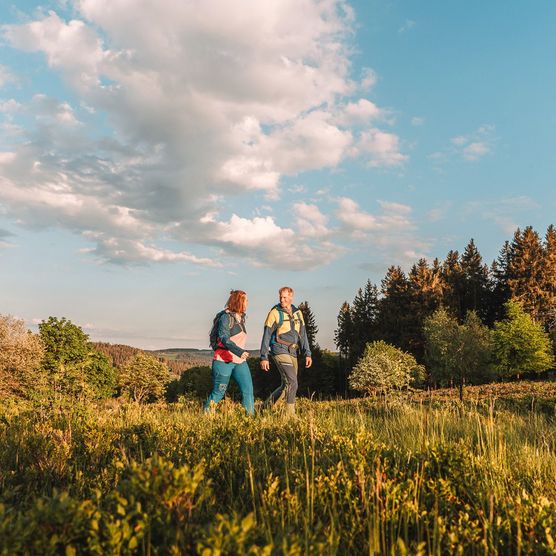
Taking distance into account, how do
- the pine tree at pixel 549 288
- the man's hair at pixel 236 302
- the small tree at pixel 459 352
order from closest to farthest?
1. the man's hair at pixel 236 302
2. the small tree at pixel 459 352
3. the pine tree at pixel 549 288

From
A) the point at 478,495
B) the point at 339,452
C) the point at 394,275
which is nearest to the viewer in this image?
the point at 478,495

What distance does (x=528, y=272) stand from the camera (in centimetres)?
5512

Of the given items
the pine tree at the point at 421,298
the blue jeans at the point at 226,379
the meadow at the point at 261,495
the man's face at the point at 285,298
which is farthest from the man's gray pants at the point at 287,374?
the pine tree at the point at 421,298

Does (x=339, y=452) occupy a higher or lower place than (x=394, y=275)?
lower

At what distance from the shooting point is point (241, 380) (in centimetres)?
818

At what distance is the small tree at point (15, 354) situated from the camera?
31.2 metres

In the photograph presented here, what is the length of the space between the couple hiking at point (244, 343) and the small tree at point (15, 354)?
2699 cm

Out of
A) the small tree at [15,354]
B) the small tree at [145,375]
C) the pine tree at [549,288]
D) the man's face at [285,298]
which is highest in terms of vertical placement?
the pine tree at [549,288]

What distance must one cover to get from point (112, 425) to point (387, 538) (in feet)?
13.1

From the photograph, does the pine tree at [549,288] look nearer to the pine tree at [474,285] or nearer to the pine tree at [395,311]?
the pine tree at [474,285]

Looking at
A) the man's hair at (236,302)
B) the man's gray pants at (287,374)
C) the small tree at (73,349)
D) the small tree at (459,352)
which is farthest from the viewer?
the small tree at (73,349)

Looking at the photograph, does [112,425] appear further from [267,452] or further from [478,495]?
[478,495]

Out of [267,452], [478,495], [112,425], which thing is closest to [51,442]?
[112,425]

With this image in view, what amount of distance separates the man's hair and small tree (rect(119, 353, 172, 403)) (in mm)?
51813
